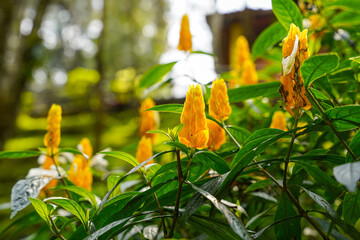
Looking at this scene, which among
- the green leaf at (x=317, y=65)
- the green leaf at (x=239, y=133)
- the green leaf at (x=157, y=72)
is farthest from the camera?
the green leaf at (x=157, y=72)

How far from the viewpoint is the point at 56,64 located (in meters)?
17.4

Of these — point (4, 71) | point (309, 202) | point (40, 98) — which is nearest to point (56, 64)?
point (40, 98)

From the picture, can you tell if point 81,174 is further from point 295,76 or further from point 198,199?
point 295,76

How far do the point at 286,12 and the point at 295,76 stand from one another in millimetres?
252

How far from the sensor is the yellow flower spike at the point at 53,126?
75 cm

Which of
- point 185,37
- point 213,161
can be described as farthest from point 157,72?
point 213,161

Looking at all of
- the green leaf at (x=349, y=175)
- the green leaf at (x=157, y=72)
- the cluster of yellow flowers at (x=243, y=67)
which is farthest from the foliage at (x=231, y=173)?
the cluster of yellow flowers at (x=243, y=67)

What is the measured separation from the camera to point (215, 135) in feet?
2.31

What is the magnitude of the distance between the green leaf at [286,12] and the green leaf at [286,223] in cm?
34

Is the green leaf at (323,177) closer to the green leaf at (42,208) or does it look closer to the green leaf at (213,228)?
the green leaf at (213,228)

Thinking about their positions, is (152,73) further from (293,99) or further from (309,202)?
(309,202)

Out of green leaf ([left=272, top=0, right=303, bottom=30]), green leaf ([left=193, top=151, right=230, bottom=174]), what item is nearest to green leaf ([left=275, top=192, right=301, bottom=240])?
green leaf ([left=193, top=151, right=230, bottom=174])

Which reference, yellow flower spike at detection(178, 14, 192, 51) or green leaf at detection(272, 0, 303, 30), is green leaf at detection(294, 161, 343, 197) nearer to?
green leaf at detection(272, 0, 303, 30)

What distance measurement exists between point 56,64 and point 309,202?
17811mm
